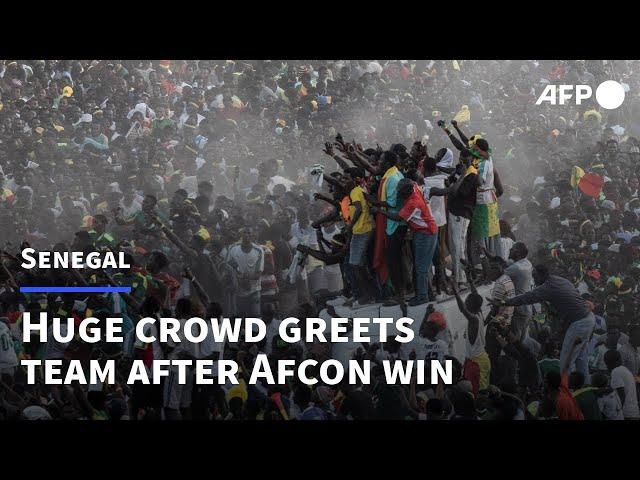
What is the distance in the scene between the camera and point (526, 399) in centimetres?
1230

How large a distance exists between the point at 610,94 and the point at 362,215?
2.11 meters

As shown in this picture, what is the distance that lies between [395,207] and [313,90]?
117 centimetres

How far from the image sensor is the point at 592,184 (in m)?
12.7

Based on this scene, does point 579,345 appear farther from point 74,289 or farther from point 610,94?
point 74,289

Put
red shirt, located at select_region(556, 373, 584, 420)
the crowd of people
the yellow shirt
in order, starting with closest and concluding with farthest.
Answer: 1. red shirt, located at select_region(556, 373, 584, 420)
2. the crowd of people
3. the yellow shirt

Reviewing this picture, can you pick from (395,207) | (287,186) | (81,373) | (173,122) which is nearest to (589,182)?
(395,207)

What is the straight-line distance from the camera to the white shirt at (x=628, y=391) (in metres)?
12.3

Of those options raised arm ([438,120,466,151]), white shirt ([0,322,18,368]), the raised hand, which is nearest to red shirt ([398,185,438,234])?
raised arm ([438,120,466,151])

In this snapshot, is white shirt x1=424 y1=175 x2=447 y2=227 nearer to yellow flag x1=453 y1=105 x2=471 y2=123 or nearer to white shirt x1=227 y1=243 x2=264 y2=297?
yellow flag x1=453 y1=105 x2=471 y2=123

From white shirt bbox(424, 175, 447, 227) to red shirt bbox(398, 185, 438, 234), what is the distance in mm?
42

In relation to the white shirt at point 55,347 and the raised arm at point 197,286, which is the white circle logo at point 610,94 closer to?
the raised arm at point 197,286

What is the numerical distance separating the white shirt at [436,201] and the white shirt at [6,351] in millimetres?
3342

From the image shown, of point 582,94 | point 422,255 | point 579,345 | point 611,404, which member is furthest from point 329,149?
point 611,404

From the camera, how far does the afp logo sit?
1245 centimetres
